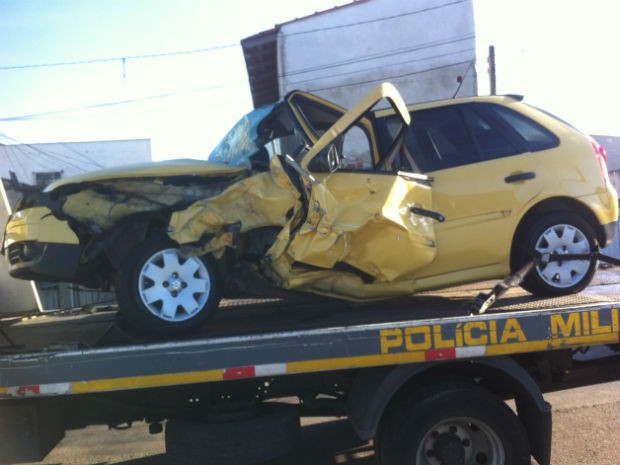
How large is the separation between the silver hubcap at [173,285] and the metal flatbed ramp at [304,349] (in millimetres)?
240

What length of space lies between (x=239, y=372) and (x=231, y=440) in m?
0.58

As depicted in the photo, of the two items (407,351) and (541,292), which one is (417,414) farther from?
(541,292)

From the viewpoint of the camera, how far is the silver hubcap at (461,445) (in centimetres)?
372

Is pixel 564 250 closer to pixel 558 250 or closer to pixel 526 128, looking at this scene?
pixel 558 250

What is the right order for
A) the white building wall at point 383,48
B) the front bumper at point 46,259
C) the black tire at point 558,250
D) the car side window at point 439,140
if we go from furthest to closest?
the white building wall at point 383,48, the car side window at point 439,140, the black tire at point 558,250, the front bumper at point 46,259

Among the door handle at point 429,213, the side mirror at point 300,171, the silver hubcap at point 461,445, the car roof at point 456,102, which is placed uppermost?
the car roof at point 456,102

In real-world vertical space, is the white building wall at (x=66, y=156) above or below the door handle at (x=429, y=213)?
above

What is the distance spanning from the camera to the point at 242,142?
192 inches

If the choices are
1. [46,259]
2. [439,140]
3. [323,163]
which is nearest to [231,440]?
[46,259]

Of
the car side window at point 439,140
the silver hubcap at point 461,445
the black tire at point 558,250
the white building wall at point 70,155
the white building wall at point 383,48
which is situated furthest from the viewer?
the white building wall at point 70,155

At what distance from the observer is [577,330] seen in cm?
372

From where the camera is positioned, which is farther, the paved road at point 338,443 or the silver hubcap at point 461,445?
the paved road at point 338,443

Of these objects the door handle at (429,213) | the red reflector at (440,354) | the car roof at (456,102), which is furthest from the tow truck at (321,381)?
the car roof at (456,102)

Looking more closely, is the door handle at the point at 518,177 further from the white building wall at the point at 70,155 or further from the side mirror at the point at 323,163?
the white building wall at the point at 70,155
